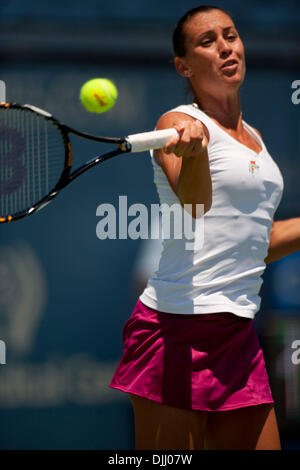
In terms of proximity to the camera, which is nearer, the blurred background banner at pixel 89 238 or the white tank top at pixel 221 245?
the white tank top at pixel 221 245

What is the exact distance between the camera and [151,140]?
2113 mm

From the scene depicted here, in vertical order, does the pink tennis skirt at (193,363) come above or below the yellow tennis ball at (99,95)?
below

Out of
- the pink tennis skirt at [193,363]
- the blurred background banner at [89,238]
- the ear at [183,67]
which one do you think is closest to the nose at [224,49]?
the ear at [183,67]

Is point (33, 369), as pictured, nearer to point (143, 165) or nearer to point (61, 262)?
point (61, 262)

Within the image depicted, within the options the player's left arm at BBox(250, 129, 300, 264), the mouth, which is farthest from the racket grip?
the player's left arm at BBox(250, 129, 300, 264)

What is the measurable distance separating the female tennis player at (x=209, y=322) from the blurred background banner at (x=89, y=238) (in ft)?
7.80

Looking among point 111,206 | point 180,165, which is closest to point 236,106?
point 180,165

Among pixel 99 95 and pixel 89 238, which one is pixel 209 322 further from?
pixel 89 238

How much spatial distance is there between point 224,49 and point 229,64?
0.17 ft

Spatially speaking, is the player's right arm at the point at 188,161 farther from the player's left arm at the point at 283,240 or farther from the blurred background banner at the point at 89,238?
the blurred background banner at the point at 89,238

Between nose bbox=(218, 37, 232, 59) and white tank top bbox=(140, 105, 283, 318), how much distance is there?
22 cm

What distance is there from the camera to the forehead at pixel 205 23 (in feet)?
8.21

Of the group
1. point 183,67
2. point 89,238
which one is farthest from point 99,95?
point 89,238

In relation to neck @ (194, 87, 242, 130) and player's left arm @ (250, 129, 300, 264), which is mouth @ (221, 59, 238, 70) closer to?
neck @ (194, 87, 242, 130)
